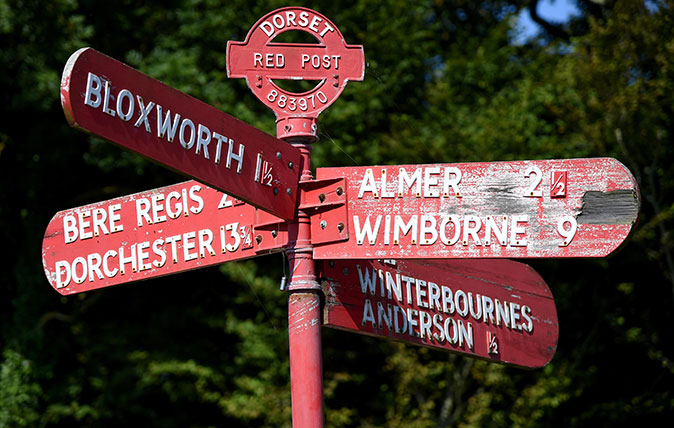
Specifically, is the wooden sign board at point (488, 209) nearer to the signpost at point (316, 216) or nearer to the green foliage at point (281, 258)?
the signpost at point (316, 216)

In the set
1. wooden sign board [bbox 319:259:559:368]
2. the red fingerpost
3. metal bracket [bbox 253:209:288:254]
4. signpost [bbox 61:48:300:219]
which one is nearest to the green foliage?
wooden sign board [bbox 319:259:559:368]

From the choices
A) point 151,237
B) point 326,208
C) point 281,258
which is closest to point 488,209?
point 326,208

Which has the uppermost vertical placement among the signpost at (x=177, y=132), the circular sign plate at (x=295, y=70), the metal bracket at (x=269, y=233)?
the circular sign plate at (x=295, y=70)

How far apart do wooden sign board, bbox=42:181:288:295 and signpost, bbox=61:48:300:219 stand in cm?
18

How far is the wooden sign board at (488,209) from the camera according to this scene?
2.43m

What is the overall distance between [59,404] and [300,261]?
29.6ft

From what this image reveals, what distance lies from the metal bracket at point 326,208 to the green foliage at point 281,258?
24.8ft

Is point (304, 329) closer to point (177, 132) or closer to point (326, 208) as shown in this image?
point (326, 208)

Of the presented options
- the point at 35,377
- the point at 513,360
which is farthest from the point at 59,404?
the point at 513,360

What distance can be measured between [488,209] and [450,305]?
599 millimetres

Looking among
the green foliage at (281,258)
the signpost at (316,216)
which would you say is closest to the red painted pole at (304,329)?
the signpost at (316,216)

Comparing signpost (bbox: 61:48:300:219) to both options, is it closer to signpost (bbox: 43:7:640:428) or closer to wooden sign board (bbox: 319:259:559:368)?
signpost (bbox: 43:7:640:428)

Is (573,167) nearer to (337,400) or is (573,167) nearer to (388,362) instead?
(388,362)

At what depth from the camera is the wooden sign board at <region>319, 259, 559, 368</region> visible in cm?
278
